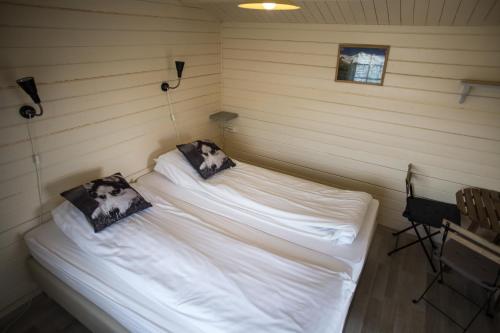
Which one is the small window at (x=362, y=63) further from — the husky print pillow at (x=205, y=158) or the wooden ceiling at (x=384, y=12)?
the husky print pillow at (x=205, y=158)

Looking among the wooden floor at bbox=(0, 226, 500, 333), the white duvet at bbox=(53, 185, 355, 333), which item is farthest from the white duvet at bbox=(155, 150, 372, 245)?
the wooden floor at bbox=(0, 226, 500, 333)

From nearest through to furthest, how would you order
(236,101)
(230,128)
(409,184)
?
(409,184)
(236,101)
(230,128)

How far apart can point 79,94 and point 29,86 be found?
0.41m

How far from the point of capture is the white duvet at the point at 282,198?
209 centimetres

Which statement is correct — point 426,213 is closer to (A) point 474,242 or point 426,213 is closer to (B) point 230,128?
(A) point 474,242

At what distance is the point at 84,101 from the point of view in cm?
214

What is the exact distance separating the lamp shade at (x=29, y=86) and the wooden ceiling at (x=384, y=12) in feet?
4.86

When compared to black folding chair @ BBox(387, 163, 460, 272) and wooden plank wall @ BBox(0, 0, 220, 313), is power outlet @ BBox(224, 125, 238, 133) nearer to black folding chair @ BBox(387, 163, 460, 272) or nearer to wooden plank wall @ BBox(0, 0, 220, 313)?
wooden plank wall @ BBox(0, 0, 220, 313)

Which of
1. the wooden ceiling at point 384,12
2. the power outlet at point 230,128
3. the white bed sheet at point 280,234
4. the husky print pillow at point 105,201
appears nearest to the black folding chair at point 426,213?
the white bed sheet at point 280,234

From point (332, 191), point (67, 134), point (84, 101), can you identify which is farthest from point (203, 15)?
point (332, 191)

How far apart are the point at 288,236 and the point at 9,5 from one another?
2.26m

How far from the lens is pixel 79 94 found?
2.10 m

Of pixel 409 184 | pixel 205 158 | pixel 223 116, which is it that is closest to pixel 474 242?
pixel 409 184

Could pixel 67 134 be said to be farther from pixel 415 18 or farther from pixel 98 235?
pixel 415 18
